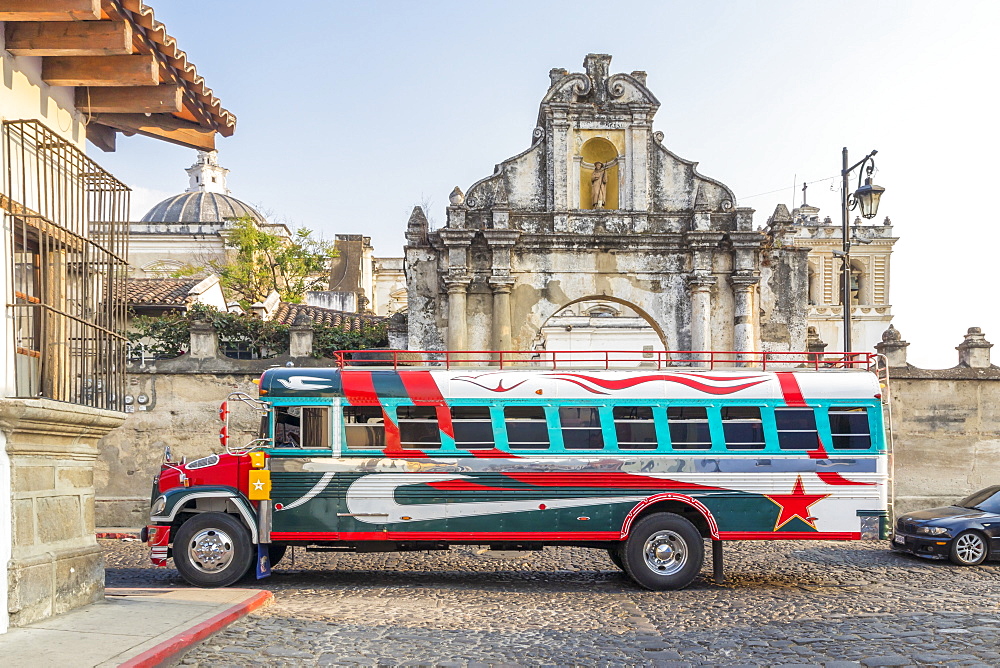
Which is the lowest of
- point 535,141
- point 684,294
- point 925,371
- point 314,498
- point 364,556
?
point 364,556

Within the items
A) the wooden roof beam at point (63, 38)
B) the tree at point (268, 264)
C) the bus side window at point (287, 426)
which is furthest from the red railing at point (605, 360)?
the tree at point (268, 264)

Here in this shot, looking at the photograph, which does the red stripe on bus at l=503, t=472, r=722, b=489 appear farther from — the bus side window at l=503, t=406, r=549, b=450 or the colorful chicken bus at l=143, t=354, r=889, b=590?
the bus side window at l=503, t=406, r=549, b=450

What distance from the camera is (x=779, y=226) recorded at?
21.5 meters

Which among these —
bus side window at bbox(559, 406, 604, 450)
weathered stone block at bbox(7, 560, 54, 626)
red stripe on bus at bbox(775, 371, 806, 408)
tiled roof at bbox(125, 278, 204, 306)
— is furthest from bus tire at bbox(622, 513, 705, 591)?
tiled roof at bbox(125, 278, 204, 306)

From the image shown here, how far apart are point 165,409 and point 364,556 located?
247 inches

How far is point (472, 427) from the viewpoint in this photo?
1313 cm

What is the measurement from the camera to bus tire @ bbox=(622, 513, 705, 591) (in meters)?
12.8

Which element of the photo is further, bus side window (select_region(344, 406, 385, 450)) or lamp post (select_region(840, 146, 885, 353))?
lamp post (select_region(840, 146, 885, 353))

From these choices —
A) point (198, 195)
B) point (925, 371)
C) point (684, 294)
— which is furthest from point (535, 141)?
point (198, 195)

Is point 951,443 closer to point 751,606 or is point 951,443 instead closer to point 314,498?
point 751,606

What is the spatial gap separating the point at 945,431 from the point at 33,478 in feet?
58.4

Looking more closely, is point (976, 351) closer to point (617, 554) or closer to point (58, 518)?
point (617, 554)

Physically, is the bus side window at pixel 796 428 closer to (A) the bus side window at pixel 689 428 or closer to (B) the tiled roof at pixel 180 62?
(A) the bus side window at pixel 689 428

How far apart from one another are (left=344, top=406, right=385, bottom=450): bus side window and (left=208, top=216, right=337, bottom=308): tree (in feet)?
79.0
